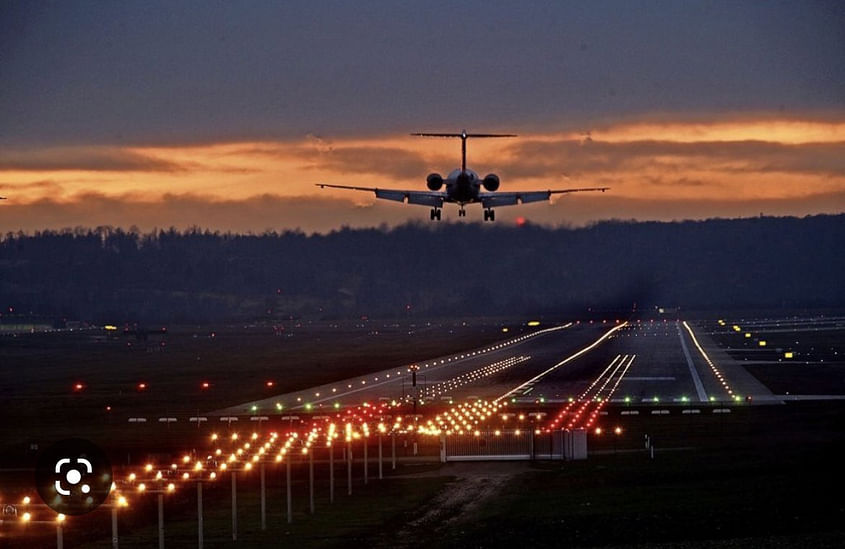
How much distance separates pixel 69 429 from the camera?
89875 mm

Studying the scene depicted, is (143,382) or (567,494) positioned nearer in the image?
(567,494)

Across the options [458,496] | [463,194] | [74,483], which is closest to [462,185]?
[463,194]

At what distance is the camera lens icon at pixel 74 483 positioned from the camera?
39188mm

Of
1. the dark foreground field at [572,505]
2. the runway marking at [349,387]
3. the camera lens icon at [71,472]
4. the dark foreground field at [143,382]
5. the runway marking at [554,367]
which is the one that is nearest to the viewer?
the camera lens icon at [71,472]

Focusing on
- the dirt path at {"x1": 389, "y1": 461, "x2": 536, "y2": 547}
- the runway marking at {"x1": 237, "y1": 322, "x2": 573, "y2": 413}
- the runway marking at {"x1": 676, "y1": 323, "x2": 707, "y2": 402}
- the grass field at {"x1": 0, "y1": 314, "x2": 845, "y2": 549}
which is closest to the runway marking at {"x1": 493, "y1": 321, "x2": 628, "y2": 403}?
the runway marking at {"x1": 237, "y1": 322, "x2": 573, "y2": 413}

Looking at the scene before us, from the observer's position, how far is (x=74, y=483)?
3988cm

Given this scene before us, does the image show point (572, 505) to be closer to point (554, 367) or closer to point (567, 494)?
point (567, 494)

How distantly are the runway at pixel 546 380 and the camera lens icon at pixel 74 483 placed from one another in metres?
50.7

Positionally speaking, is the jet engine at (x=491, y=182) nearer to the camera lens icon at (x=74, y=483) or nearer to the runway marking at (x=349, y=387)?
the runway marking at (x=349, y=387)

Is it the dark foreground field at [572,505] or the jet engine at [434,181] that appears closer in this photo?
the dark foreground field at [572,505]

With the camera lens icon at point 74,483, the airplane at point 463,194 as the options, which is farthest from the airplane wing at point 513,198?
the camera lens icon at point 74,483

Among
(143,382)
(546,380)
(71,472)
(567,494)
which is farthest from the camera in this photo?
(143,382)

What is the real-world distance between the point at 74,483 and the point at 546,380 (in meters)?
86.8

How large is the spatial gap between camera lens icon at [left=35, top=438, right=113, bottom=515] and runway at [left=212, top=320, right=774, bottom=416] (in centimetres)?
5073
